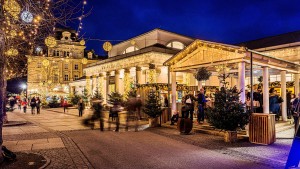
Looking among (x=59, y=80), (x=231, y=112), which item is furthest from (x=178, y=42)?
(x=59, y=80)

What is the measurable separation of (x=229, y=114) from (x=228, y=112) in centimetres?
12

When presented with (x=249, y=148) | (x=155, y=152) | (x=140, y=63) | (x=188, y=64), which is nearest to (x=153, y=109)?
(x=188, y=64)

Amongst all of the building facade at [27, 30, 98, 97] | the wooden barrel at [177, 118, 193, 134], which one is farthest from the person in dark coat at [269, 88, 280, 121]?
the building facade at [27, 30, 98, 97]

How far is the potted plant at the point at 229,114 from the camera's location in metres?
10.2

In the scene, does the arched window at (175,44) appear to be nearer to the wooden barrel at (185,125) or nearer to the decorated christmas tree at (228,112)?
the wooden barrel at (185,125)

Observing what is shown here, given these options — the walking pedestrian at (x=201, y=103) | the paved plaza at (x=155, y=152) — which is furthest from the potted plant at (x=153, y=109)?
the paved plaza at (x=155, y=152)

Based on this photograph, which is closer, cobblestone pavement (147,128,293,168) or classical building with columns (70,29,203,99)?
cobblestone pavement (147,128,293,168)

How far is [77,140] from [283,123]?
1149 centimetres

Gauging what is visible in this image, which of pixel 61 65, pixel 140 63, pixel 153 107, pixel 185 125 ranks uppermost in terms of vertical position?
pixel 61 65

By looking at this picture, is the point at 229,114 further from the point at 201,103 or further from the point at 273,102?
the point at 273,102

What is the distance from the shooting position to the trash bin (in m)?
9.61

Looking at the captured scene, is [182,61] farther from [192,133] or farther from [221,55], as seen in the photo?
[192,133]

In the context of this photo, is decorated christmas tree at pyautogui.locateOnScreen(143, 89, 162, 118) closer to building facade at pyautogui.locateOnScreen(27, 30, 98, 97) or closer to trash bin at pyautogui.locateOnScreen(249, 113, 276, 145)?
trash bin at pyautogui.locateOnScreen(249, 113, 276, 145)

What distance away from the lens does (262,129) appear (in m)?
9.73
